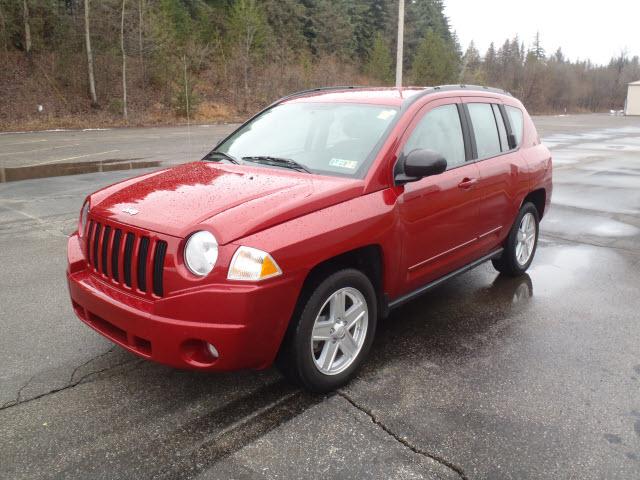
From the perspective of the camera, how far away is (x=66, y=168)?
12.9 meters

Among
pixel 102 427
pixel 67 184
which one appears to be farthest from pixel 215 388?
pixel 67 184

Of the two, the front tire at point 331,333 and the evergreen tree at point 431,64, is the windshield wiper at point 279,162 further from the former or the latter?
the evergreen tree at point 431,64

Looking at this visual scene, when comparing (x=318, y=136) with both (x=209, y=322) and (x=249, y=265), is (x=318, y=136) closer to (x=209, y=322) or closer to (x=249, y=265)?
(x=249, y=265)

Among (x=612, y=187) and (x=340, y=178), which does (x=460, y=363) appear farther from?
(x=612, y=187)

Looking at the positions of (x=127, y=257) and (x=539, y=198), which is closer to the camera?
(x=127, y=257)

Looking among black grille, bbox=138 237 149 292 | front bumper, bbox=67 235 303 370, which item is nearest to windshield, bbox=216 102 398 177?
front bumper, bbox=67 235 303 370

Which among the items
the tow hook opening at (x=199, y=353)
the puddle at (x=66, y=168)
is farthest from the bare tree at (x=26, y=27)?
the tow hook opening at (x=199, y=353)

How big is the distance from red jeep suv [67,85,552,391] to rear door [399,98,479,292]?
0.01 metres

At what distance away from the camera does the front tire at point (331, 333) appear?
305cm

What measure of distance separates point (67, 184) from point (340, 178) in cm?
862

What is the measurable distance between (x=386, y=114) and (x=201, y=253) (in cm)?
177

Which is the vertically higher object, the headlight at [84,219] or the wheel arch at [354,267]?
the headlight at [84,219]

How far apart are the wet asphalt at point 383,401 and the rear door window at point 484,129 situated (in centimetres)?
129

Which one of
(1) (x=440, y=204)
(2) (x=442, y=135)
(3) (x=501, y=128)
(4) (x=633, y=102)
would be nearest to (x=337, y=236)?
(1) (x=440, y=204)
